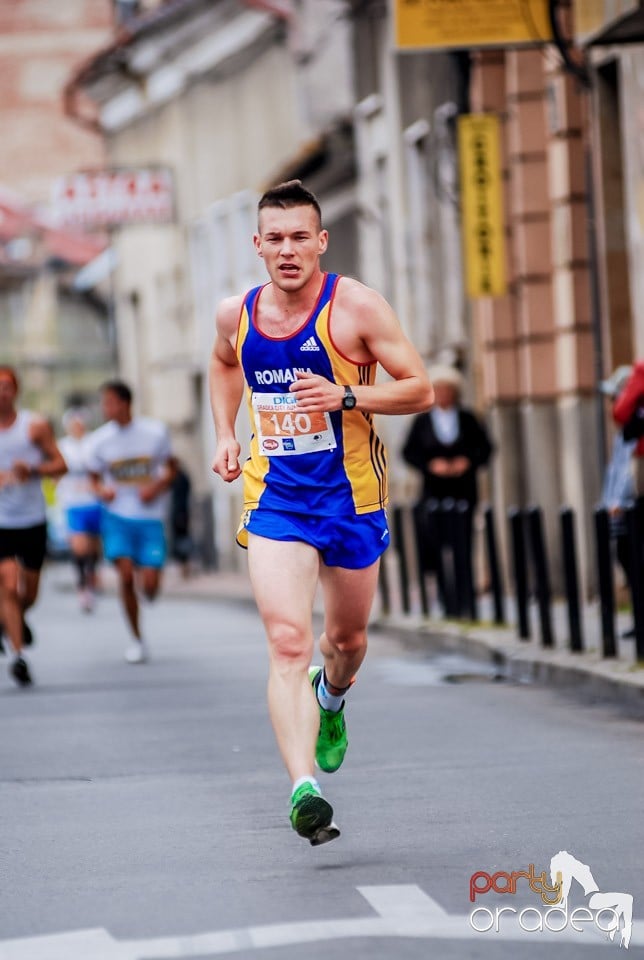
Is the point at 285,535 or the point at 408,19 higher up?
the point at 408,19

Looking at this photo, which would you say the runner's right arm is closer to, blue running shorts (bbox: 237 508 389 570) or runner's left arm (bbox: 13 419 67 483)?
blue running shorts (bbox: 237 508 389 570)

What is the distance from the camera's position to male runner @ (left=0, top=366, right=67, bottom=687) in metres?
15.0

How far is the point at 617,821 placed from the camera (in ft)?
25.8

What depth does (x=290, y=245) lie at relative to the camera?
7.80 meters

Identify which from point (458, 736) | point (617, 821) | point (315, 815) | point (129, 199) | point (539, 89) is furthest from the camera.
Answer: point (129, 199)

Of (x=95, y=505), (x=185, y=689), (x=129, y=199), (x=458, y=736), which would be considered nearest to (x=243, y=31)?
(x=129, y=199)

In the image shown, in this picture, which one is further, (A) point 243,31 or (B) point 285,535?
(A) point 243,31

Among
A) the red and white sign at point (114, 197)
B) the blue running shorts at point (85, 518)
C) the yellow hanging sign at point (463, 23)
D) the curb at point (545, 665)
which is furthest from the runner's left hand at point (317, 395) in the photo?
the red and white sign at point (114, 197)

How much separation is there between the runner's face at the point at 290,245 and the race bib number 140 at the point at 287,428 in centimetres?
35

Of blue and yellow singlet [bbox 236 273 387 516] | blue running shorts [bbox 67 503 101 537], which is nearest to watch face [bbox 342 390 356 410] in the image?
blue and yellow singlet [bbox 236 273 387 516]

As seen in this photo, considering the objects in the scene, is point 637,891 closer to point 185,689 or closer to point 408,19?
point 185,689

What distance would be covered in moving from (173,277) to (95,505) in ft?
56.0

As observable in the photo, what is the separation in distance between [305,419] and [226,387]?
617 millimetres

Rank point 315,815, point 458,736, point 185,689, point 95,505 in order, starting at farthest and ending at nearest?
point 95,505, point 185,689, point 458,736, point 315,815
